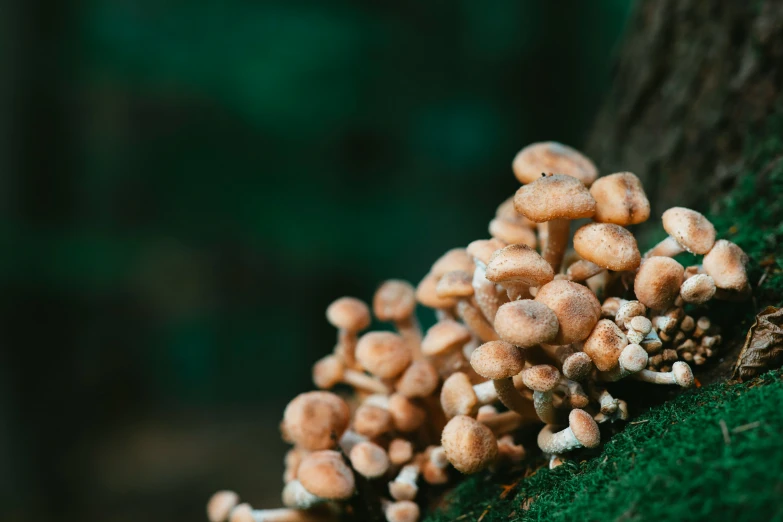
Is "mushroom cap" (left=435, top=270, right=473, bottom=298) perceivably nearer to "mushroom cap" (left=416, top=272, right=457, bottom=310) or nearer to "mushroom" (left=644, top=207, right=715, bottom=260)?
"mushroom cap" (left=416, top=272, right=457, bottom=310)

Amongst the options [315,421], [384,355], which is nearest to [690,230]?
[384,355]

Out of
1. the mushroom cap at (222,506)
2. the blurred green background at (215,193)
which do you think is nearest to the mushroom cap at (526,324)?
the mushroom cap at (222,506)

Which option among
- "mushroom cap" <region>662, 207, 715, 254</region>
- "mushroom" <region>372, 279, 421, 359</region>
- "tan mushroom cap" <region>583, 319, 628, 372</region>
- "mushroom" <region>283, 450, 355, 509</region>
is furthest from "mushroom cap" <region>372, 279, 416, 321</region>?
"mushroom cap" <region>662, 207, 715, 254</region>

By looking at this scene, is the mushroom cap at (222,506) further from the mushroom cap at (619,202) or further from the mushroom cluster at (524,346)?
the mushroom cap at (619,202)

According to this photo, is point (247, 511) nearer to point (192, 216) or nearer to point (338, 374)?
point (338, 374)

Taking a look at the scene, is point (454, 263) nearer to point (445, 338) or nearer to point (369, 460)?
point (445, 338)
